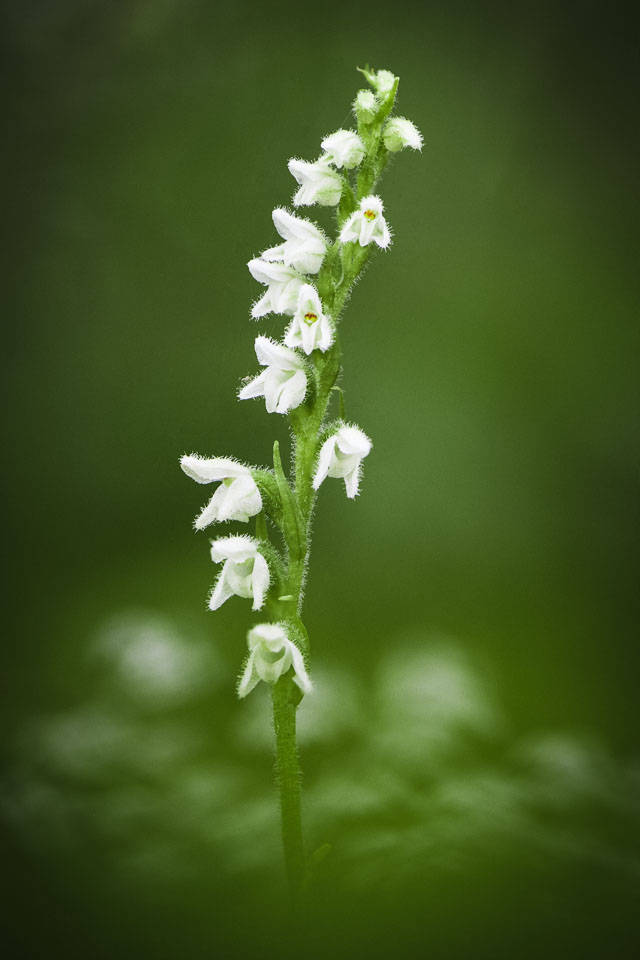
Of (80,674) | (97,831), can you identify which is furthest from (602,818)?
(80,674)

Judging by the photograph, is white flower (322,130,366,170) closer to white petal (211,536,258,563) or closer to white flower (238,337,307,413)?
white flower (238,337,307,413)

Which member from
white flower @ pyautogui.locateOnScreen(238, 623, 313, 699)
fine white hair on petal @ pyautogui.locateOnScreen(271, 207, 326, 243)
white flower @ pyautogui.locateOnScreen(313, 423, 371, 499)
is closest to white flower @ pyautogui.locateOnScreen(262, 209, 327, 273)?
fine white hair on petal @ pyautogui.locateOnScreen(271, 207, 326, 243)

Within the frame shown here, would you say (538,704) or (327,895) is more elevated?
(538,704)

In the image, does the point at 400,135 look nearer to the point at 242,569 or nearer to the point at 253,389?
the point at 253,389

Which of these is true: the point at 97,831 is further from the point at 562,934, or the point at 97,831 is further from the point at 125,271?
the point at 125,271

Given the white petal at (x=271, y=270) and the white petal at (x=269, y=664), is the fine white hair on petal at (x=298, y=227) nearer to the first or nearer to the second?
the white petal at (x=271, y=270)

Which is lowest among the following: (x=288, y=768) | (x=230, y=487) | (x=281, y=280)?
(x=288, y=768)

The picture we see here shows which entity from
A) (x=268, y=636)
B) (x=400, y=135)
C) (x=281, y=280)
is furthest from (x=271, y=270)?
(x=268, y=636)
